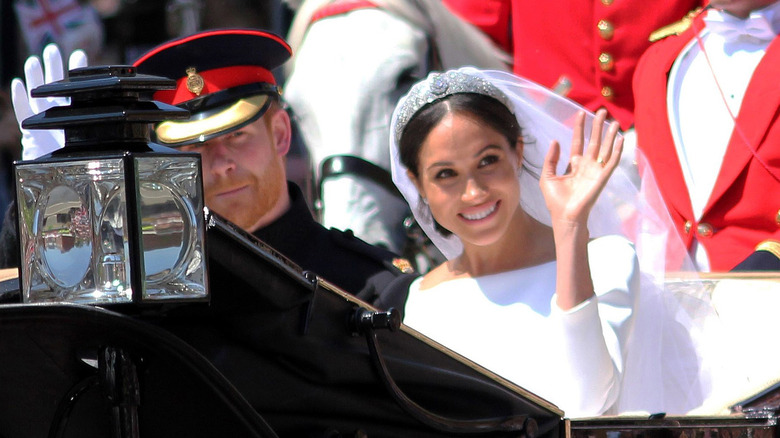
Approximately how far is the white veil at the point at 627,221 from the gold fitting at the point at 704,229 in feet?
1.39

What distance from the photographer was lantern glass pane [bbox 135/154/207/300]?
1.00 metres

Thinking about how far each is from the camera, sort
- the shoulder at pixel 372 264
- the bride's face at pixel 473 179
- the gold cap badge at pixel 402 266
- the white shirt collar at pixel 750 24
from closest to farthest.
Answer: the bride's face at pixel 473 179 < the shoulder at pixel 372 264 < the gold cap badge at pixel 402 266 < the white shirt collar at pixel 750 24

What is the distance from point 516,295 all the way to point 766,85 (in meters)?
0.95

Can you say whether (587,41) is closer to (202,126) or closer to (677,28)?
(677,28)

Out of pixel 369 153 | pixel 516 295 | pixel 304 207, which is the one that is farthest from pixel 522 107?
pixel 369 153

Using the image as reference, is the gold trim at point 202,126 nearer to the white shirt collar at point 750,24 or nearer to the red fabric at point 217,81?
the red fabric at point 217,81

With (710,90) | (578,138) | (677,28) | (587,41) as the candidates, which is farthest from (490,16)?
(578,138)

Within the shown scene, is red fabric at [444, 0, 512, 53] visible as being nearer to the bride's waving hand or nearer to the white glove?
the white glove

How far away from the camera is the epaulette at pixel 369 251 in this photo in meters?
2.66

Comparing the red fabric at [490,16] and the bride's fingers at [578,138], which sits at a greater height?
the red fabric at [490,16]

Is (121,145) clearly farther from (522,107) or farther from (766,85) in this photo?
(766,85)

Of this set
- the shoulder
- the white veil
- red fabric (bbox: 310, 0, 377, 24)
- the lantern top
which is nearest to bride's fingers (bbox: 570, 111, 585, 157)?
the white veil

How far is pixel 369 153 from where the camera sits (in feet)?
10.3

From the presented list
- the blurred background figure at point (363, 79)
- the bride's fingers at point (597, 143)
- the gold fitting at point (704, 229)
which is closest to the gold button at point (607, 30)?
the blurred background figure at point (363, 79)
